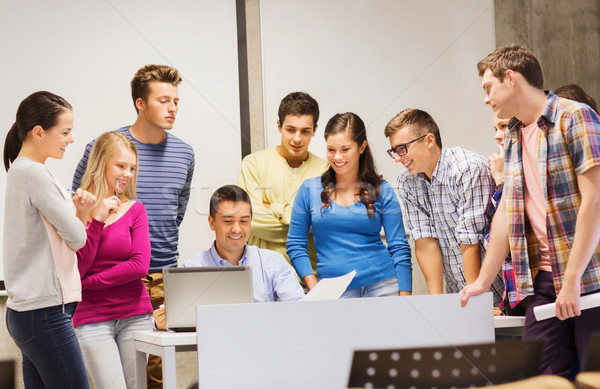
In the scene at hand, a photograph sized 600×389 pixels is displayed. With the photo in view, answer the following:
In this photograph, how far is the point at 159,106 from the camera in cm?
300

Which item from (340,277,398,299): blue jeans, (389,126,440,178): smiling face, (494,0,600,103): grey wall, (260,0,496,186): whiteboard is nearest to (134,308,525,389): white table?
(340,277,398,299): blue jeans

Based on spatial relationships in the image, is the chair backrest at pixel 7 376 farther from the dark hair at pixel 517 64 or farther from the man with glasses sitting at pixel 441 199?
the man with glasses sitting at pixel 441 199

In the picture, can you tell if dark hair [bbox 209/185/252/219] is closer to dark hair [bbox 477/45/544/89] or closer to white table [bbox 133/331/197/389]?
white table [bbox 133/331/197/389]

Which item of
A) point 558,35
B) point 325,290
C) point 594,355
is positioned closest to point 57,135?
point 325,290

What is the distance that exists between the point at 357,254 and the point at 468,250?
47cm

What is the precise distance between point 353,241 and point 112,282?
0.95 meters

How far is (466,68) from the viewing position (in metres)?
4.05

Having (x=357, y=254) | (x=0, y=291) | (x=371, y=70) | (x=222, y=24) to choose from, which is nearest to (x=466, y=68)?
(x=371, y=70)

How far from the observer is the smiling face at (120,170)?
8.06 ft

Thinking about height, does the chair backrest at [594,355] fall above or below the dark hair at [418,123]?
below

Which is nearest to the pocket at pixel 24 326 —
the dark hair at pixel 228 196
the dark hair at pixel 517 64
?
the dark hair at pixel 228 196

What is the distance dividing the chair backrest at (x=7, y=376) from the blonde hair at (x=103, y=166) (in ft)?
5.79

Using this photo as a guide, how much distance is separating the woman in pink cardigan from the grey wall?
2750mm

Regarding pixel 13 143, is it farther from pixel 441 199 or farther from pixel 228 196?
pixel 441 199
